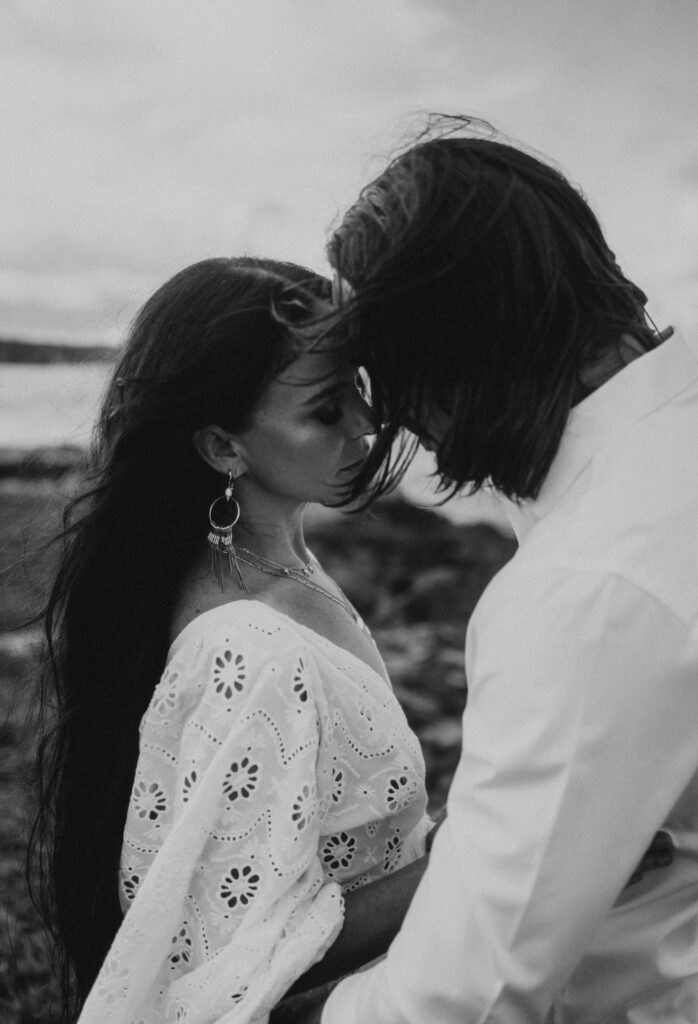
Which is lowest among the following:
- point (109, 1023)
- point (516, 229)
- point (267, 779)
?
point (109, 1023)

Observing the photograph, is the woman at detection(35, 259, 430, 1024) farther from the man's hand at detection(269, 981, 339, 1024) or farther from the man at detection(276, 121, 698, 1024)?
the man at detection(276, 121, 698, 1024)

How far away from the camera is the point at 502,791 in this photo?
137cm

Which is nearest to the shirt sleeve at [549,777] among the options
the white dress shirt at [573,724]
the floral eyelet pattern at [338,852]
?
the white dress shirt at [573,724]

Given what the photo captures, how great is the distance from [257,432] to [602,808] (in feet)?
3.43

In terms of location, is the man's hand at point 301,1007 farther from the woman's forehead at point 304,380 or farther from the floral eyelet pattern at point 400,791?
the woman's forehead at point 304,380

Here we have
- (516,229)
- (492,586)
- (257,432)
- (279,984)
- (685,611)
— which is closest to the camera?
(685,611)

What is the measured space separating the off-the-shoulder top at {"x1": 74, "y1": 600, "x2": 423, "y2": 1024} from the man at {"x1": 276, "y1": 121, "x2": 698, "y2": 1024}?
238 mm

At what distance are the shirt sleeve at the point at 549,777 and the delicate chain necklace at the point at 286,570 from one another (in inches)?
A: 33.6

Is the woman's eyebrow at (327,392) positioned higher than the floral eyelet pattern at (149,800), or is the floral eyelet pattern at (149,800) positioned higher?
the woman's eyebrow at (327,392)

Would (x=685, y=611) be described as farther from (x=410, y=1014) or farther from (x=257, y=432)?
(x=257, y=432)

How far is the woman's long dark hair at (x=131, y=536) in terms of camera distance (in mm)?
2049

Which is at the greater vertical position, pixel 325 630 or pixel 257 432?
pixel 257 432

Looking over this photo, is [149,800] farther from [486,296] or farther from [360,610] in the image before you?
[360,610]

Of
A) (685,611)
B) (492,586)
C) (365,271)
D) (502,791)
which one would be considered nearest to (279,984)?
(502,791)
